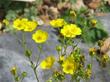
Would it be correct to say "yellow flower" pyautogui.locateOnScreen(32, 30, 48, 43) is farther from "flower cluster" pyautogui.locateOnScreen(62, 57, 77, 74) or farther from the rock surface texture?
the rock surface texture

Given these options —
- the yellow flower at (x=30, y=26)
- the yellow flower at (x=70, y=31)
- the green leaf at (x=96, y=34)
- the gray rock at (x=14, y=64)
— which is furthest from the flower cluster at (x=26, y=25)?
the green leaf at (x=96, y=34)

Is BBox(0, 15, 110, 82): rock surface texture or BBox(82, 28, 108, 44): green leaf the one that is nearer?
BBox(0, 15, 110, 82): rock surface texture

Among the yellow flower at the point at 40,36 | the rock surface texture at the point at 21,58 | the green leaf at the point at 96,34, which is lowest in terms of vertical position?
the green leaf at the point at 96,34

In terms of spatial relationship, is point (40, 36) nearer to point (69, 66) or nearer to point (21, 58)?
point (69, 66)

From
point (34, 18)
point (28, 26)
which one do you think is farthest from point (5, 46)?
point (28, 26)

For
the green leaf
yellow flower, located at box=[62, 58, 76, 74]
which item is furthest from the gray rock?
yellow flower, located at box=[62, 58, 76, 74]

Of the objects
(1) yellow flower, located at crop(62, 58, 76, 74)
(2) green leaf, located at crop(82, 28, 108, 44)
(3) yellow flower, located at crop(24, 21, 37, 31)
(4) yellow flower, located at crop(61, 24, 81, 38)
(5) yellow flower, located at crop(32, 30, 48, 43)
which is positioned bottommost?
(2) green leaf, located at crop(82, 28, 108, 44)

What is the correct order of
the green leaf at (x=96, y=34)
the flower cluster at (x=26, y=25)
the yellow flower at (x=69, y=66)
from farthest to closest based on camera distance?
1. the green leaf at (x=96, y=34)
2. the flower cluster at (x=26, y=25)
3. the yellow flower at (x=69, y=66)

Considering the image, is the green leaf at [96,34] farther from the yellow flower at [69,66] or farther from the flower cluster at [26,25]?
the yellow flower at [69,66]

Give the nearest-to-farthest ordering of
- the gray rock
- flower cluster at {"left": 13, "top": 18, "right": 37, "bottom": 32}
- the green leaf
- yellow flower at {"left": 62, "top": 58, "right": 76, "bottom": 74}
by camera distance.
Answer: yellow flower at {"left": 62, "top": 58, "right": 76, "bottom": 74}
flower cluster at {"left": 13, "top": 18, "right": 37, "bottom": 32}
the gray rock
the green leaf

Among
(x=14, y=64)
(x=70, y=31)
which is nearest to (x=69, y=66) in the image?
(x=70, y=31)
